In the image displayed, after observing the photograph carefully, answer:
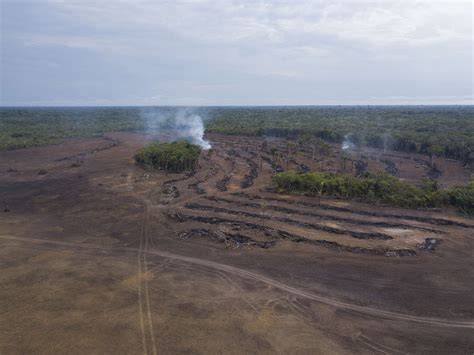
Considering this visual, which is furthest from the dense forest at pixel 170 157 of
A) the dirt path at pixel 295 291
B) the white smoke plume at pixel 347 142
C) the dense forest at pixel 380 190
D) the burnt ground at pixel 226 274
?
the white smoke plume at pixel 347 142

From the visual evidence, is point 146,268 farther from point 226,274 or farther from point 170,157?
point 170,157

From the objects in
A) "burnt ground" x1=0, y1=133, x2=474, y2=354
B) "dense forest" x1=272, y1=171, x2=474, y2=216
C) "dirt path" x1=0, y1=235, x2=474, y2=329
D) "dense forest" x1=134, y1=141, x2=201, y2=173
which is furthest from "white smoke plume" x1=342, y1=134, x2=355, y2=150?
"dirt path" x1=0, y1=235, x2=474, y2=329

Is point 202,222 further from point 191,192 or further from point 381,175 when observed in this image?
point 381,175

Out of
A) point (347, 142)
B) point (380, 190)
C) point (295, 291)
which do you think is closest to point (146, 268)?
point (295, 291)

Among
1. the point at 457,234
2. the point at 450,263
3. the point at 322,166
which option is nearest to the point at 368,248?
the point at 450,263

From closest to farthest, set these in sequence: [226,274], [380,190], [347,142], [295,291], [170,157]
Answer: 1. [295,291]
2. [226,274]
3. [380,190]
4. [170,157]
5. [347,142]

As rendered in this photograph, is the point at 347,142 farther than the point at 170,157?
Yes

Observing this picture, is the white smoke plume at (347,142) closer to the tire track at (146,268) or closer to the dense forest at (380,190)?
the dense forest at (380,190)
